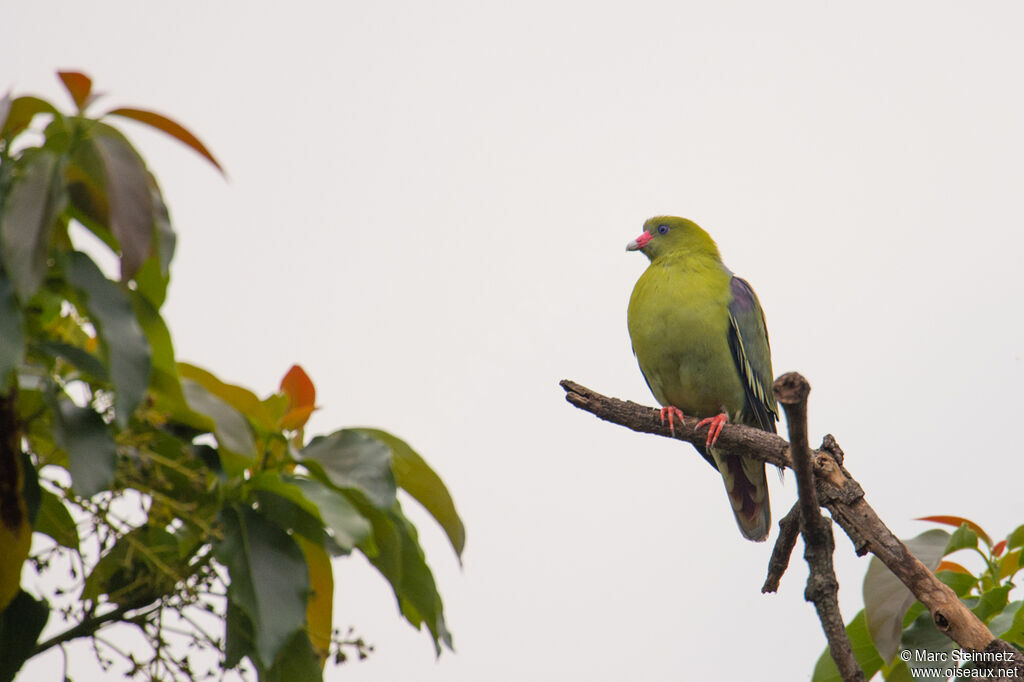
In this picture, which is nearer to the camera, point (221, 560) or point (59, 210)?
point (59, 210)

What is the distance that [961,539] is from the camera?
2.62 meters

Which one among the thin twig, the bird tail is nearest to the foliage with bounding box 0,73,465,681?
the thin twig

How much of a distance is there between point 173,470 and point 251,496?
0.13 metres

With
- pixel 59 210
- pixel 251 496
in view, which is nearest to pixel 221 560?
pixel 251 496

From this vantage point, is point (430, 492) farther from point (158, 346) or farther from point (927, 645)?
point (927, 645)

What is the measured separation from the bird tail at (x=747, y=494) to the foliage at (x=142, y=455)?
9.45 feet

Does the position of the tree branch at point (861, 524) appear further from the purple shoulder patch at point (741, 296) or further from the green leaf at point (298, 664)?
the green leaf at point (298, 664)

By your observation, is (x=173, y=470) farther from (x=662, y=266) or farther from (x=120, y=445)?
(x=662, y=266)

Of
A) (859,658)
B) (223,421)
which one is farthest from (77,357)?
(859,658)

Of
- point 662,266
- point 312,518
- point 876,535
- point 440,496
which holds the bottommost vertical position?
point 312,518

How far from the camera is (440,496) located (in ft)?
5.94

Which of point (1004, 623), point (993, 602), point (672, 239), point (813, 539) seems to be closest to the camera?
point (813, 539)

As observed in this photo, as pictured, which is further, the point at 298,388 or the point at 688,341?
the point at 688,341

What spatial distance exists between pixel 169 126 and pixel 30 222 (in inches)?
11.0
